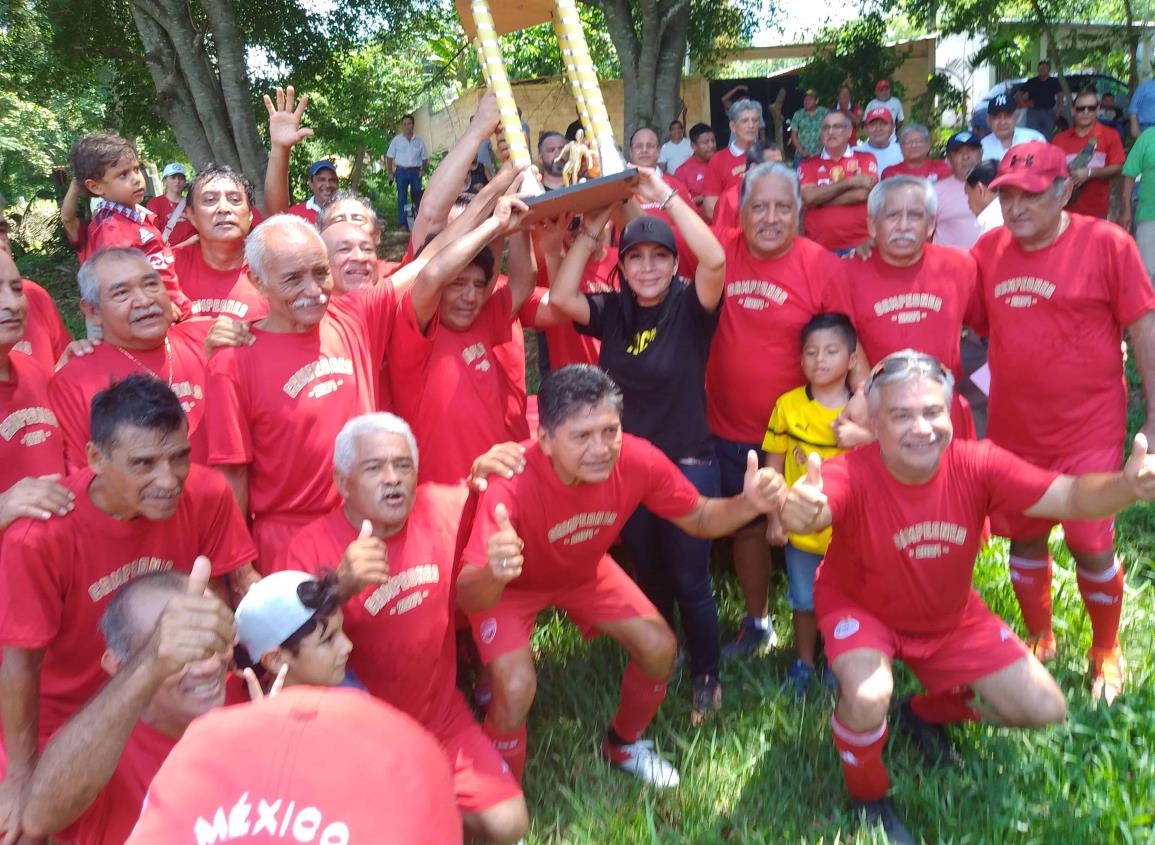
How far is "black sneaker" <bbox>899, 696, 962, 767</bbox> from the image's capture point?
11.9 feet

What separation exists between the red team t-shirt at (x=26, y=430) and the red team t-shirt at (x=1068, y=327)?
13.8ft

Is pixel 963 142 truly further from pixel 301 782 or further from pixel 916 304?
pixel 301 782

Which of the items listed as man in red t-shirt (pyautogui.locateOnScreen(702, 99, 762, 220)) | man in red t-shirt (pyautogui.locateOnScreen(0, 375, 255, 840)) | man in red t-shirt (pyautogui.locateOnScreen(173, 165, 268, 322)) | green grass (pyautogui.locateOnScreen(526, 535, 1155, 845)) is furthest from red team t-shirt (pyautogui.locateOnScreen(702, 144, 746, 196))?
man in red t-shirt (pyautogui.locateOnScreen(0, 375, 255, 840))

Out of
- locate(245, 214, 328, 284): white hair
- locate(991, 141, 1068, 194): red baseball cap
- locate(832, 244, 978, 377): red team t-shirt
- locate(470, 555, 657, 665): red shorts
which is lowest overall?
locate(470, 555, 657, 665): red shorts

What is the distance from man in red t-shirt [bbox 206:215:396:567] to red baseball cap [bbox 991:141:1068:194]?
296 cm

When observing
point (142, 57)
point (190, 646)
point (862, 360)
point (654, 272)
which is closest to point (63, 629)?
point (190, 646)

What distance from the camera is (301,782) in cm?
126

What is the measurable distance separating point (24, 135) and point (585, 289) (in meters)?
35.0

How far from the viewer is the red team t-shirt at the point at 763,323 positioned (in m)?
4.29

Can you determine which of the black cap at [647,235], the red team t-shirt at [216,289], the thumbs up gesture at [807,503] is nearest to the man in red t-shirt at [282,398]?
the red team t-shirt at [216,289]

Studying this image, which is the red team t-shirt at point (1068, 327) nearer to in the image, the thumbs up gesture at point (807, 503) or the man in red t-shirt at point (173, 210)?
the thumbs up gesture at point (807, 503)

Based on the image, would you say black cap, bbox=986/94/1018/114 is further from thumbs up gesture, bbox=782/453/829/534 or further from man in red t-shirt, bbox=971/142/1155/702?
thumbs up gesture, bbox=782/453/829/534

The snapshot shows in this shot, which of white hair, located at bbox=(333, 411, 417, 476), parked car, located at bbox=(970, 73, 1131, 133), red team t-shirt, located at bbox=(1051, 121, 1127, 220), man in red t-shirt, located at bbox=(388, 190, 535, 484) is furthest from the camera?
parked car, located at bbox=(970, 73, 1131, 133)

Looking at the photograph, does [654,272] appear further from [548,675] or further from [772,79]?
[772,79]
